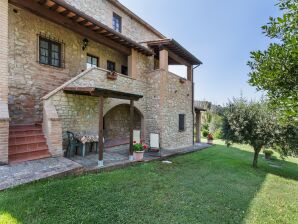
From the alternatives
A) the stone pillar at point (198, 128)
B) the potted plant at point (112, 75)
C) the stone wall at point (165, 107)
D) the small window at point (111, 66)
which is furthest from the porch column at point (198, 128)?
the potted plant at point (112, 75)

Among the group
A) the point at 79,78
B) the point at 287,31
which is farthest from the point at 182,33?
the point at 287,31

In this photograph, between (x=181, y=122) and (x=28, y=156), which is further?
(x=181, y=122)

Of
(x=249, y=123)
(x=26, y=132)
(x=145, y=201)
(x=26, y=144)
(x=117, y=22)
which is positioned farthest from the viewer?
(x=117, y=22)

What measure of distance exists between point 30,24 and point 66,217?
764cm

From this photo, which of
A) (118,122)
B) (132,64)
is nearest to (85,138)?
(118,122)

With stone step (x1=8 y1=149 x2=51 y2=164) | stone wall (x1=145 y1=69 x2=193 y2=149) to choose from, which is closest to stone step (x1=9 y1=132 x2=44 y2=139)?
stone step (x1=8 y1=149 x2=51 y2=164)

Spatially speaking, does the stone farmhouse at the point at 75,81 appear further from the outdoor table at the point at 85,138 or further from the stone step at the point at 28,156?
the outdoor table at the point at 85,138

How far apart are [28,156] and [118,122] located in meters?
6.37

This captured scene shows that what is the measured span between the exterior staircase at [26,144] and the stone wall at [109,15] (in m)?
7.22

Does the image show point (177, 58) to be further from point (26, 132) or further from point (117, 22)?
point (26, 132)

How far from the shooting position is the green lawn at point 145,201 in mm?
3473

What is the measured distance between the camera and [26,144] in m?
5.96

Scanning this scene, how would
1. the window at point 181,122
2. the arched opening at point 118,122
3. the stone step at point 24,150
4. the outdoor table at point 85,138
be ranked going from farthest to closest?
the window at point 181,122
the arched opening at point 118,122
the outdoor table at point 85,138
the stone step at point 24,150

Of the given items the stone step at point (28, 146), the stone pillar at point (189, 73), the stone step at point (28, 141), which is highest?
the stone pillar at point (189, 73)
